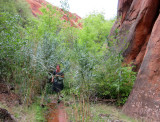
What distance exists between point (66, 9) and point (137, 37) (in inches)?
186

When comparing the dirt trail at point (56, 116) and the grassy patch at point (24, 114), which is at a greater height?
the grassy patch at point (24, 114)

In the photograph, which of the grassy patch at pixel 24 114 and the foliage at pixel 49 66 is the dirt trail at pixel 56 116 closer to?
the grassy patch at pixel 24 114

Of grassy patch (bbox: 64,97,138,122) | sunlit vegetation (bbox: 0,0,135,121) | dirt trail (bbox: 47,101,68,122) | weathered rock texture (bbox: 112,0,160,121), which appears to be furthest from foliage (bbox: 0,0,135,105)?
dirt trail (bbox: 47,101,68,122)

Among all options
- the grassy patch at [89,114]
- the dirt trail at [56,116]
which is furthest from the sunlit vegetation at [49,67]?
the dirt trail at [56,116]

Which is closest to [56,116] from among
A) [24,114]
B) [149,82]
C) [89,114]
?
[24,114]

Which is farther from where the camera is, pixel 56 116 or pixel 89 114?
pixel 56 116

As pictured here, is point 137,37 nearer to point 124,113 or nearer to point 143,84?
point 143,84

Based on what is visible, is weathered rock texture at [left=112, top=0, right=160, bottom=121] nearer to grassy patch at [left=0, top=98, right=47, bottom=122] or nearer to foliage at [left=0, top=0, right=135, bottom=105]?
foliage at [left=0, top=0, right=135, bottom=105]

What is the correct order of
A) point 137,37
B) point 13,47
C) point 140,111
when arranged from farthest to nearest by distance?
A: point 137,37
point 13,47
point 140,111

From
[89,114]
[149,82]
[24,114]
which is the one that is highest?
[149,82]

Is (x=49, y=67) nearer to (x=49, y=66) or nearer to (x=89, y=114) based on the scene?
(x=49, y=66)

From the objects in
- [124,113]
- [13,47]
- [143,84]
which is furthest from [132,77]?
[13,47]

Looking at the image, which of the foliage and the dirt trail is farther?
the dirt trail

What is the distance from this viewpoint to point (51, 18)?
739 inches
